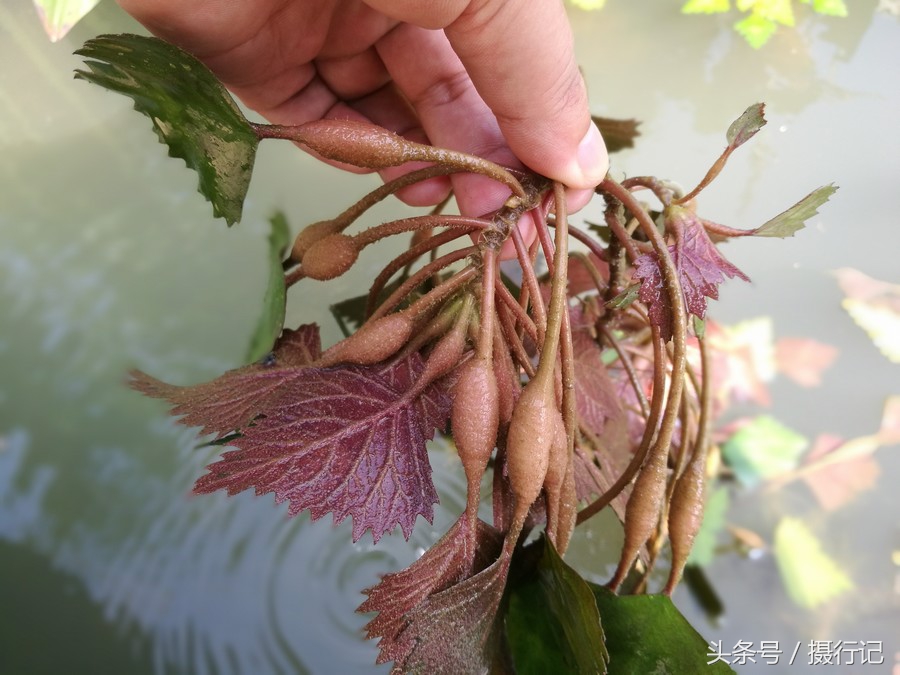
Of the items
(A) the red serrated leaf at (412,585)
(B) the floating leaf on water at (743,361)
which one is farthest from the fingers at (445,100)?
(B) the floating leaf on water at (743,361)

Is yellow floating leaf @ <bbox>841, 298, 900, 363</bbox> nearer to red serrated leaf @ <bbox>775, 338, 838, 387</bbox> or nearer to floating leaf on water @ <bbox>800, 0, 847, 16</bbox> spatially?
red serrated leaf @ <bbox>775, 338, 838, 387</bbox>

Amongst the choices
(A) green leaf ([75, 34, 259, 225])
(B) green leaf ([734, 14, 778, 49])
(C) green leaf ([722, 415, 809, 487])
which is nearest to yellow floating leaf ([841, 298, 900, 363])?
(C) green leaf ([722, 415, 809, 487])

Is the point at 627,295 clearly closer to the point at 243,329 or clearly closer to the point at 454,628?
the point at 454,628

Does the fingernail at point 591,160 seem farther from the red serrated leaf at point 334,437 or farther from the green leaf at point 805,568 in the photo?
the green leaf at point 805,568

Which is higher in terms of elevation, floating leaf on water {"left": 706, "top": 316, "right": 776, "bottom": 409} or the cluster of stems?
the cluster of stems

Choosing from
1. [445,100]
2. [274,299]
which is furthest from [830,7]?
[274,299]
